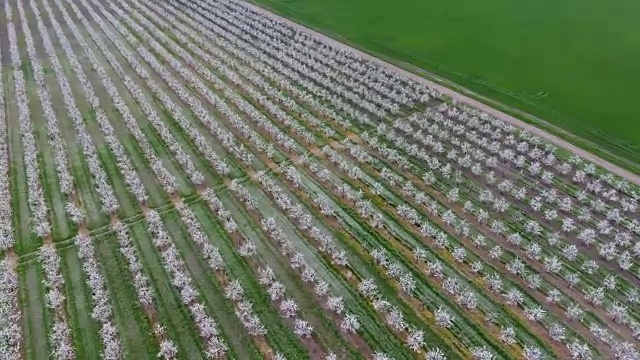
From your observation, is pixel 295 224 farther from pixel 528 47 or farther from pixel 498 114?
pixel 528 47

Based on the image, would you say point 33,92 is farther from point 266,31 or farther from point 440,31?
point 440,31

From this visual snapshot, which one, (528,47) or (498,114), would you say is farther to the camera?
(528,47)

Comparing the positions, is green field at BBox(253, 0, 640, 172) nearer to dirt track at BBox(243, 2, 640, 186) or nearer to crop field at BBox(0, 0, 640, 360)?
dirt track at BBox(243, 2, 640, 186)

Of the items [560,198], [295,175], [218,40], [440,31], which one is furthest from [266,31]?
[560,198]

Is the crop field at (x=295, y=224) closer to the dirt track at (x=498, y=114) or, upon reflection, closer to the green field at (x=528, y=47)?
the dirt track at (x=498, y=114)

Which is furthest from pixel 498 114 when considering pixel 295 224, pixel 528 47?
pixel 295 224

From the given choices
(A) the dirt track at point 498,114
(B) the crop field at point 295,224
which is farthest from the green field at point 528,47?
(B) the crop field at point 295,224
